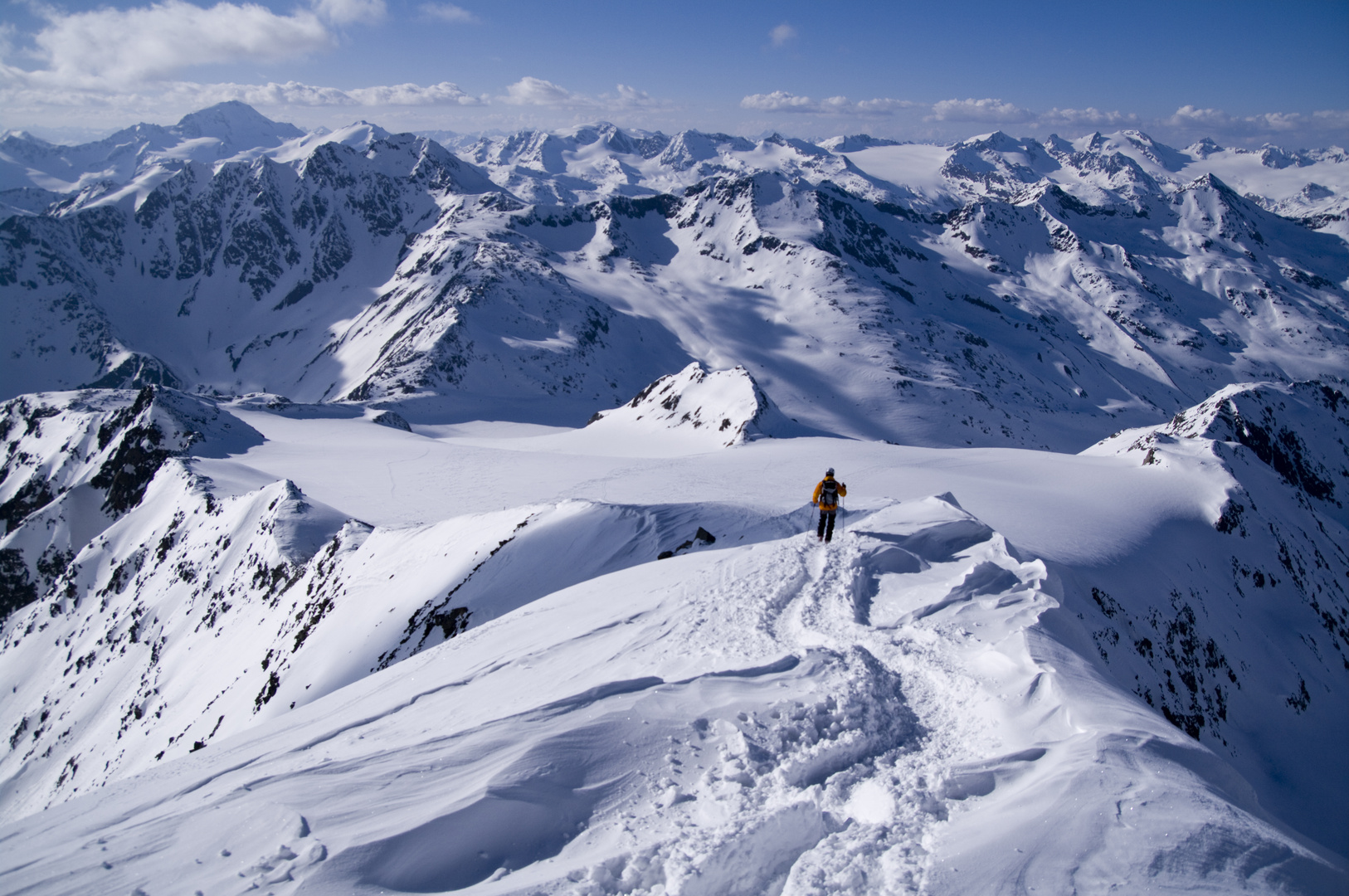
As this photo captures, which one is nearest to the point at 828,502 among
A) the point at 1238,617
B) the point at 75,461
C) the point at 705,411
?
the point at 1238,617

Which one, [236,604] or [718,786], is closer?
[718,786]

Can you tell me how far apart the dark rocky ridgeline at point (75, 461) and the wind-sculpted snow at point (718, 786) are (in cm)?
4507

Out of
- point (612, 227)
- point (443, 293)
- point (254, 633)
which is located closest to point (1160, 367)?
point (612, 227)

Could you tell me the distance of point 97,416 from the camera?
2312 inches

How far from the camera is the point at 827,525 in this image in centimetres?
1560

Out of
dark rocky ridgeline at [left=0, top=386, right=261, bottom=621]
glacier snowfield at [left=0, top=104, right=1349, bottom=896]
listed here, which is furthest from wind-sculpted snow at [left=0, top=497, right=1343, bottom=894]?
dark rocky ridgeline at [left=0, top=386, right=261, bottom=621]

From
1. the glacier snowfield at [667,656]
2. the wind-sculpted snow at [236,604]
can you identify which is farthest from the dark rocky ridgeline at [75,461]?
the wind-sculpted snow at [236,604]

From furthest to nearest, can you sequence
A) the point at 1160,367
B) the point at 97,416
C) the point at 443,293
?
1. the point at 1160,367
2. the point at 443,293
3. the point at 97,416

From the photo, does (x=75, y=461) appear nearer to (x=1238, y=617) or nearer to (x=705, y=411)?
(x=705, y=411)

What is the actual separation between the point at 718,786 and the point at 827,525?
931 centimetres

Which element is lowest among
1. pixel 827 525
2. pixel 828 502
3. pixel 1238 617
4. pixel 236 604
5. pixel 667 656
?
pixel 1238 617

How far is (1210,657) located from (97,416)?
269ft

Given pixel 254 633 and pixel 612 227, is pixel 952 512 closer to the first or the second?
pixel 254 633

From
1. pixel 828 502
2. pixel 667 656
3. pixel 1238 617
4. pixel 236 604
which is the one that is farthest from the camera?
pixel 1238 617
